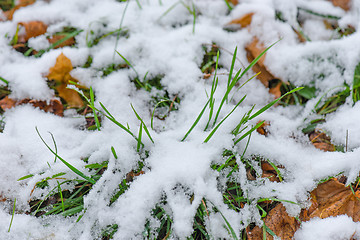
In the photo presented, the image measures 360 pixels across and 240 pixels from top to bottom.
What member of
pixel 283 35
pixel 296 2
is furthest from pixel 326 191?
pixel 296 2

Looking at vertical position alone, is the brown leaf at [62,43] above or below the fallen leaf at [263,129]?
above

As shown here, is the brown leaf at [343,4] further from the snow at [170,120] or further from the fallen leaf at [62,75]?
the fallen leaf at [62,75]

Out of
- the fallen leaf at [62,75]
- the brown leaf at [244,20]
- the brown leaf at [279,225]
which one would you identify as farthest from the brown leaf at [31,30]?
the brown leaf at [279,225]

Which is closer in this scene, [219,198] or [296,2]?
[219,198]

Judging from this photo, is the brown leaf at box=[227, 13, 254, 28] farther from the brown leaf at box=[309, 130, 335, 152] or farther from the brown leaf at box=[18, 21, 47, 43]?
the brown leaf at box=[18, 21, 47, 43]

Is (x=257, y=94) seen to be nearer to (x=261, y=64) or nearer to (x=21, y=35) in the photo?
(x=261, y=64)

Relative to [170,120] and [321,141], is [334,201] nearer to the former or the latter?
[321,141]
